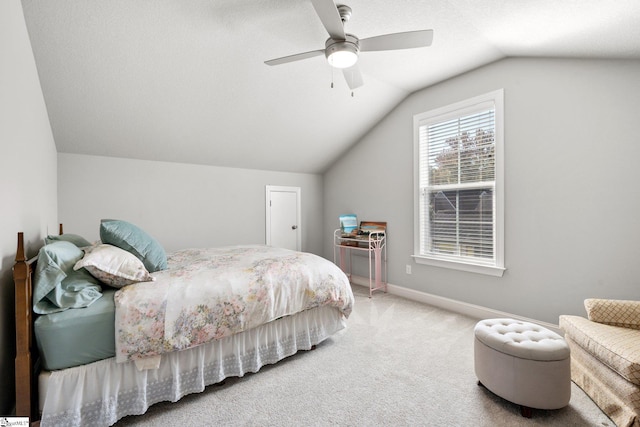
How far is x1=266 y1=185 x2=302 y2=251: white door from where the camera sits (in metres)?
4.65

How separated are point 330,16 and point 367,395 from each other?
2.36 meters

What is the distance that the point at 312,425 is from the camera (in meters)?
1.58

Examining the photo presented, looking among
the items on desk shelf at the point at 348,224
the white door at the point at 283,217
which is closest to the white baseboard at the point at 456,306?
the items on desk shelf at the point at 348,224

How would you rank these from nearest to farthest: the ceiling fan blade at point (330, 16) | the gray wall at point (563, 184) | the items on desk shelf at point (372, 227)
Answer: the ceiling fan blade at point (330, 16) < the gray wall at point (563, 184) < the items on desk shelf at point (372, 227)

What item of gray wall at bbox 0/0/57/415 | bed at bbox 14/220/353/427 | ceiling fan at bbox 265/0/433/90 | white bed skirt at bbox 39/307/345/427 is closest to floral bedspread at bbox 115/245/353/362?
bed at bbox 14/220/353/427

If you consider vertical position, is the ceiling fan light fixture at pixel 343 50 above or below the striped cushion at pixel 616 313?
above

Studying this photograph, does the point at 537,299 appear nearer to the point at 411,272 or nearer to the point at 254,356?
the point at 411,272

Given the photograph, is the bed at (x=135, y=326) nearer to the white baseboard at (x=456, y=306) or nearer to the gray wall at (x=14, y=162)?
the gray wall at (x=14, y=162)

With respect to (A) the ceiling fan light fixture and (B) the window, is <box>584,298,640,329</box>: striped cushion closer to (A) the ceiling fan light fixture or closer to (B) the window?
(B) the window

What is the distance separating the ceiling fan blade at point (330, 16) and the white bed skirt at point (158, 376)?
208 cm

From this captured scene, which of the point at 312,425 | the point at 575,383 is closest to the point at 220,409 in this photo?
the point at 312,425

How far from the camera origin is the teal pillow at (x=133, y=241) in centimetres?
190

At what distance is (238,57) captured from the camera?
101 inches

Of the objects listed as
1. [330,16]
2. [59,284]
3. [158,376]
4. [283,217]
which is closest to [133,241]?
[59,284]
